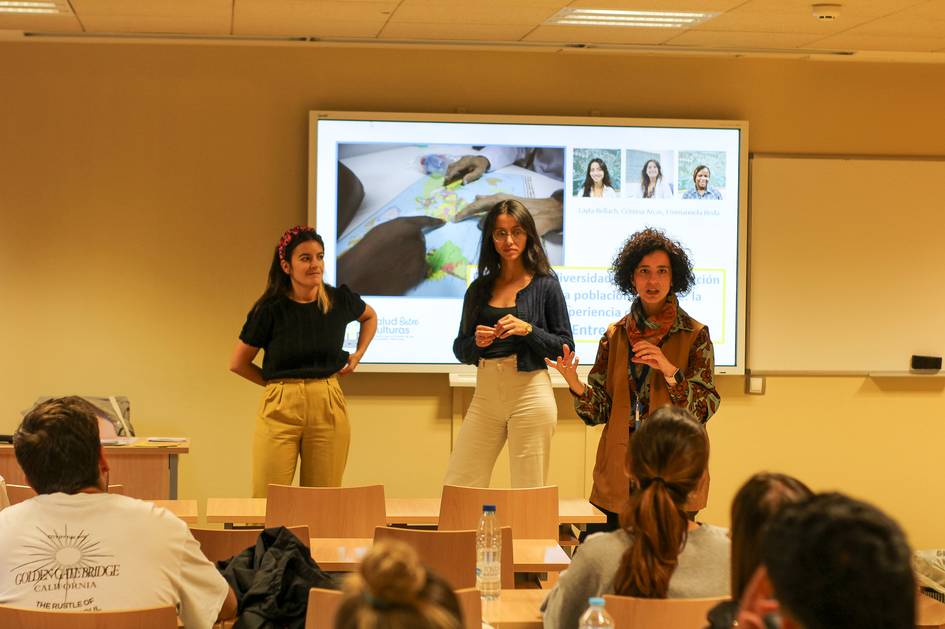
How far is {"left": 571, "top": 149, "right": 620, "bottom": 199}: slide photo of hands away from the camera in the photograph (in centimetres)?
684

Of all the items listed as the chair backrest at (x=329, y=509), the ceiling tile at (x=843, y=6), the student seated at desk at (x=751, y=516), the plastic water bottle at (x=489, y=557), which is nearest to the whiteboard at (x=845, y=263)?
the ceiling tile at (x=843, y=6)

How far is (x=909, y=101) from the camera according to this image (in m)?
7.23

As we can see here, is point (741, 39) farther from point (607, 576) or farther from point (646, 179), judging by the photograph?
point (607, 576)

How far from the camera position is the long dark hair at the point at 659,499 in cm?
254

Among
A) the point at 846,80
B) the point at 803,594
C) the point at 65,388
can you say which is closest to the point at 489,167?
the point at 846,80

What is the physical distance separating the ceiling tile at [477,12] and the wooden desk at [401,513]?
258 cm

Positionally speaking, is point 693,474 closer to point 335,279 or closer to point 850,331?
point 335,279

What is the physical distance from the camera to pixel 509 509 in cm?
396

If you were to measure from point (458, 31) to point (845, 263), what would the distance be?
2.91m

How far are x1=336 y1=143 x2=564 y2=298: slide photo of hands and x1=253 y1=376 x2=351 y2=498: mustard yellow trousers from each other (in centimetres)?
170

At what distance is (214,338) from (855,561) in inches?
232

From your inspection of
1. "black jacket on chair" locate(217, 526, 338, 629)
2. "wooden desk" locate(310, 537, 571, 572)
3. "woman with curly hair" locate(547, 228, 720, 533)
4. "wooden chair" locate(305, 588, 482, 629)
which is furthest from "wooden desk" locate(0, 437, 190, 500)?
"wooden chair" locate(305, 588, 482, 629)

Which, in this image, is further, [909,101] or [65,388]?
[909,101]

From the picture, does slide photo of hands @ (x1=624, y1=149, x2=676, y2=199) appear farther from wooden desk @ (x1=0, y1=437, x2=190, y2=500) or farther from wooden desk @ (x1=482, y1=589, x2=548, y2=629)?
wooden desk @ (x1=482, y1=589, x2=548, y2=629)
